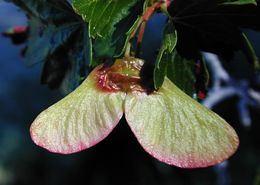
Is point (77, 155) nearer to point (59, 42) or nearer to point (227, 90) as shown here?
point (227, 90)

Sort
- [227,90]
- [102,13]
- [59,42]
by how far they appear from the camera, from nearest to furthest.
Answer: [102,13]
[59,42]
[227,90]

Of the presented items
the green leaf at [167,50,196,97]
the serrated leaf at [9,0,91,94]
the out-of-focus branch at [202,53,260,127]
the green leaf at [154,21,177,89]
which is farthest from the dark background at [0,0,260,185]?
the green leaf at [154,21,177,89]

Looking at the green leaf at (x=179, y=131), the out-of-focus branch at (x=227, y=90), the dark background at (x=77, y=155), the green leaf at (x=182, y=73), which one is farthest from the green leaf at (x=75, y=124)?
the dark background at (x=77, y=155)

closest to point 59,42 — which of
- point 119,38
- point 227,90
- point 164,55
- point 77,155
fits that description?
point 119,38

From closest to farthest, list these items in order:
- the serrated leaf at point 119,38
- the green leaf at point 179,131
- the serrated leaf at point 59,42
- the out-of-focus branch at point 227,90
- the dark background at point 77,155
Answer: the green leaf at point 179,131, the serrated leaf at point 119,38, the serrated leaf at point 59,42, the out-of-focus branch at point 227,90, the dark background at point 77,155

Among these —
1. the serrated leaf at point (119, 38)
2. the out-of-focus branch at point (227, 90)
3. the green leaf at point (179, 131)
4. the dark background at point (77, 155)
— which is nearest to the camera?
the green leaf at point (179, 131)

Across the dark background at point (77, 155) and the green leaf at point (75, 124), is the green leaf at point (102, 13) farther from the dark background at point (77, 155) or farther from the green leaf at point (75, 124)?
the dark background at point (77, 155)
